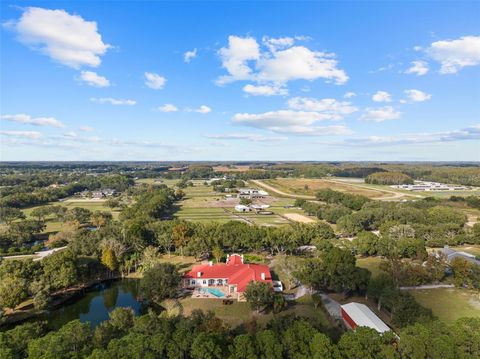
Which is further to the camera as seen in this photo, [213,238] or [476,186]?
[476,186]

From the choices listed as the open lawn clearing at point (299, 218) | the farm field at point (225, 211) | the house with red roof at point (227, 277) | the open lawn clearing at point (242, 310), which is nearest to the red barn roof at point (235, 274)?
the house with red roof at point (227, 277)

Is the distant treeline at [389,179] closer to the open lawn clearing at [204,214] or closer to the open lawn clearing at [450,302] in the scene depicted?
the open lawn clearing at [204,214]

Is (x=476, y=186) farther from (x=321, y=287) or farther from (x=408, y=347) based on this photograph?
(x=408, y=347)

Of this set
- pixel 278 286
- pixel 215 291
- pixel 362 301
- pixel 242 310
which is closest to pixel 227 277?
pixel 215 291

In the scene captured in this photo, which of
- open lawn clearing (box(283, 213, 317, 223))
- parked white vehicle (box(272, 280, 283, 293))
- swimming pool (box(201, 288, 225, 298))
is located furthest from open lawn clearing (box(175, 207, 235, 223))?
swimming pool (box(201, 288, 225, 298))

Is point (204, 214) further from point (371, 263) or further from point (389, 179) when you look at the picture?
point (389, 179)

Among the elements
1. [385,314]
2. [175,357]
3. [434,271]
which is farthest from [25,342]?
[434,271]
